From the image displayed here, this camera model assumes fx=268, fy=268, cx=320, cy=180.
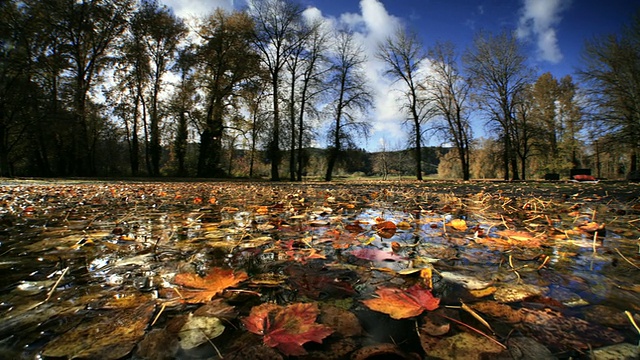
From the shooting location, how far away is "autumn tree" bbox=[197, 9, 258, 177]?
740 inches

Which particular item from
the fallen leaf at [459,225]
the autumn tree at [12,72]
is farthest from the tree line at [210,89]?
the fallen leaf at [459,225]

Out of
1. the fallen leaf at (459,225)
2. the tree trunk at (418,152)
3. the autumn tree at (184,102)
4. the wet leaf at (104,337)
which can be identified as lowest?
the fallen leaf at (459,225)

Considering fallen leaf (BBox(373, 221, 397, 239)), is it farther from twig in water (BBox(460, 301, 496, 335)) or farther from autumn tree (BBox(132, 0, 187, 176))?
autumn tree (BBox(132, 0, 187, 176))

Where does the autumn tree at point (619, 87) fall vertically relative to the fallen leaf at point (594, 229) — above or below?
above

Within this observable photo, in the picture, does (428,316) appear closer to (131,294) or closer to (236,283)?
(236,283)

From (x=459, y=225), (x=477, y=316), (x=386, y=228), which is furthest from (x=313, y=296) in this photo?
(x=459, y=225)

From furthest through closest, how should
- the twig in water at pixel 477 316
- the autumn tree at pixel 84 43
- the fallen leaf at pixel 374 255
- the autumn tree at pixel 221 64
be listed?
the autumn tree at pixel 221 64 < the autumn tree at pixel 84 43 < the fallen leaf at pixel 374 255 < the twig in water at pixel 477 316

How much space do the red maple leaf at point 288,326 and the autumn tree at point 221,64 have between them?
794 inches

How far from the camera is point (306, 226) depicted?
204 cm

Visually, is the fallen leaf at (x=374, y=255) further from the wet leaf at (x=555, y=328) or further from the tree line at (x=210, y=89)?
the tree line at (x=210, y=89)

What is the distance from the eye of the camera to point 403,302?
2.61 ft

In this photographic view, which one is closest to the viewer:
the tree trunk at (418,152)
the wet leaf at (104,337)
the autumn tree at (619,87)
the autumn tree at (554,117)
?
the wet leaf at (104,337)

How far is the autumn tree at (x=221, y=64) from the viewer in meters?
18.8

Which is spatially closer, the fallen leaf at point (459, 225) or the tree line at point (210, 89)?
the fallen leaf at point (459, 225)
